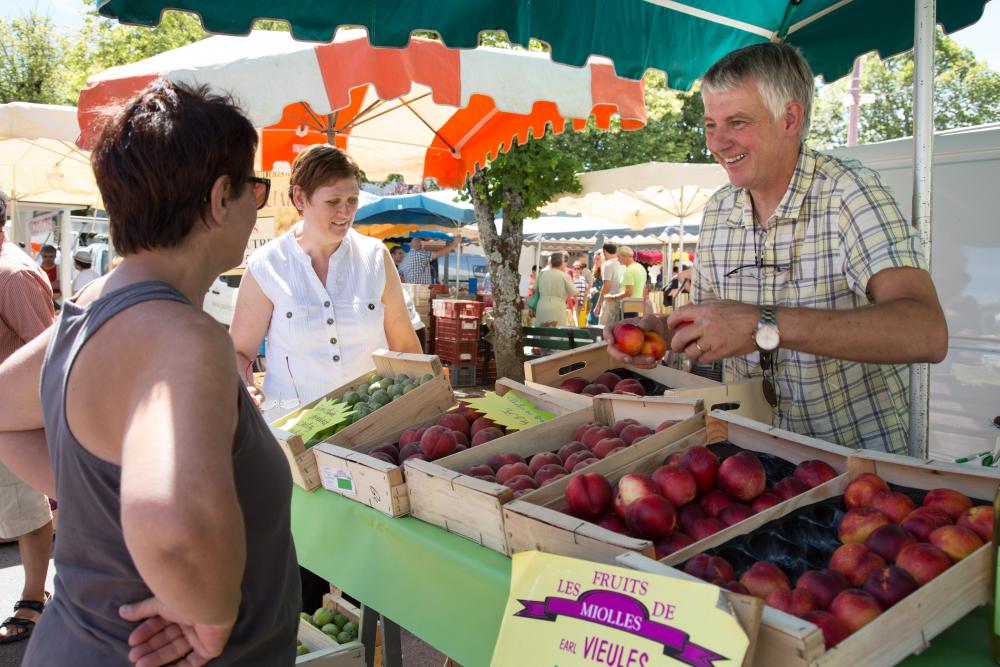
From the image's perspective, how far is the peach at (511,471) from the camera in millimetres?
1952

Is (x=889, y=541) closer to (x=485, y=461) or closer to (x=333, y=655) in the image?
(x=485, y=461)

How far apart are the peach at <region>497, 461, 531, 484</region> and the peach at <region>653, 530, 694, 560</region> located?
46cm

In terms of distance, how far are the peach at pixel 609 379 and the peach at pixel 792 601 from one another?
1.57 meters

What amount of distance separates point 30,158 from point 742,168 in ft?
47.7

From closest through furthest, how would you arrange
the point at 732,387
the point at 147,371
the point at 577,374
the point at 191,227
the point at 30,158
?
1. the point at 147,371
2. the point at 191,227
3. the point at 732,387
4. the point at 577,374
5. the point at 30,158

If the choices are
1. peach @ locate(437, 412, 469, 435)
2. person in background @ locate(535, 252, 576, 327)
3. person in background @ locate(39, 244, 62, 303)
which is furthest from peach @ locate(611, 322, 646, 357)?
person in background @ locate(39, 244, 62, 303)

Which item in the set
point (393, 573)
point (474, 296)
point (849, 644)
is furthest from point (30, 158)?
point (849, 644)

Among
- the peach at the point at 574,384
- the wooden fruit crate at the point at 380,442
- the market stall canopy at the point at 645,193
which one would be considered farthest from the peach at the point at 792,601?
the market stall canopy at the point at 645,193

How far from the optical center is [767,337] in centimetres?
190

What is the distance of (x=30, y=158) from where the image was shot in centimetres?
1327

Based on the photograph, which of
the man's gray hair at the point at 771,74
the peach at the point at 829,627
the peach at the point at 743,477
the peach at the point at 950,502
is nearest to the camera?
the peach at the point at 829,627

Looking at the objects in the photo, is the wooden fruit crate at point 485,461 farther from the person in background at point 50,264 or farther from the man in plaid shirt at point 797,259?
the person in background at point 50,264

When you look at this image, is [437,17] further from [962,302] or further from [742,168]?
[962,302]

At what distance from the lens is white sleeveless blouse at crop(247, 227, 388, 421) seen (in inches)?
128
